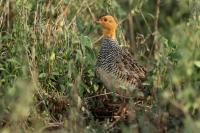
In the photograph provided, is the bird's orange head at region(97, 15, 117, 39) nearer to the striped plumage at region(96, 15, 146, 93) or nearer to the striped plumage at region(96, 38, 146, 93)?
the striped plumage at region(96, 15, 146, 93)

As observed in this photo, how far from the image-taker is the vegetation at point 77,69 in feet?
20.1

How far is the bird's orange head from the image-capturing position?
7980mm

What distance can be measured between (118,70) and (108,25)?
694 millimetres

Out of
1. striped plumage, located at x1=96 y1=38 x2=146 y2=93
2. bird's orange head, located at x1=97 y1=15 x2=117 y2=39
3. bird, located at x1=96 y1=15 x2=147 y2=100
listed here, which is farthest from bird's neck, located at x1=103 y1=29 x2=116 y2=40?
striped plumage, located at x1=96 y1=38 x2=146 y2=93

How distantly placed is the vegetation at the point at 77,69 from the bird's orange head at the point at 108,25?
229 mm

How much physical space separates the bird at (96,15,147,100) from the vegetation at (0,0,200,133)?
13 centimetres

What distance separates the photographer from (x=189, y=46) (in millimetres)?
6105

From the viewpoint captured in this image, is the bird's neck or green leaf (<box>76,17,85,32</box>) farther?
green leaf (<box>76,17,85,32</box>)

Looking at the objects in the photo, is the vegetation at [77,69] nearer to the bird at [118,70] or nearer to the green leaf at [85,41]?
the green leaf at [85,41]

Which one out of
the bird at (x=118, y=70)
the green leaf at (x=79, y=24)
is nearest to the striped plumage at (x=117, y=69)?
the bird at (x=118, y=70)

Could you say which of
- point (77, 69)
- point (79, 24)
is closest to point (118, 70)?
point (77, 69)

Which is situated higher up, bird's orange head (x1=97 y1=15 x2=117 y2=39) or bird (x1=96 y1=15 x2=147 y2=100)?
bird's orange head (x1=97 y1=15 x2=117 y2=39)

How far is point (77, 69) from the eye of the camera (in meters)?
7.63

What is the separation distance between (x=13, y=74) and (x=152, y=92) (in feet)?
4.44
